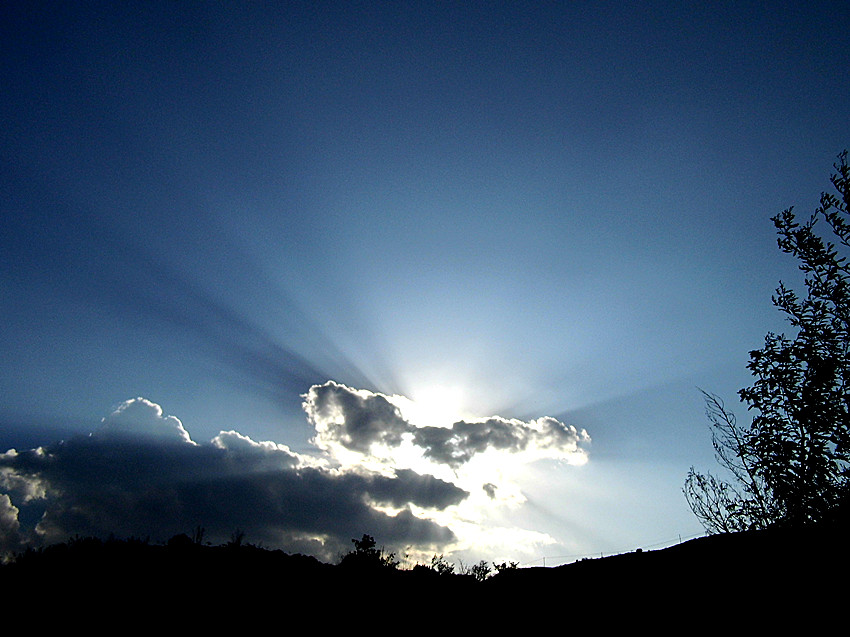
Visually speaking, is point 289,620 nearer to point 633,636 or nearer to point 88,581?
point 88,581

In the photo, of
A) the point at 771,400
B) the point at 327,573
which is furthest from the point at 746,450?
the point at 327,573

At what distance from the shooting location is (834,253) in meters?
14.7

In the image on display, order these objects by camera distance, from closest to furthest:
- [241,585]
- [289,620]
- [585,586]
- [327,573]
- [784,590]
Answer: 1. [784,590]
2. [289,620]
3. [241,585]
4. [585,586]
5. [327,573]

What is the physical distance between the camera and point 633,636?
8461 mm

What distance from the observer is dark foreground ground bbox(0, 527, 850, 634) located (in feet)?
27.6

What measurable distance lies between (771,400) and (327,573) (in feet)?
45.6

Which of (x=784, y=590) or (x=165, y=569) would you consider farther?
(x=165, y=569)

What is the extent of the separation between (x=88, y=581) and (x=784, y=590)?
13926mm

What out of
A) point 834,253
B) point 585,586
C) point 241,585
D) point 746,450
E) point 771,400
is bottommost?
point 241,585

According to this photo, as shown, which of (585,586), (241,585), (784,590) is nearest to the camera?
(784,590)

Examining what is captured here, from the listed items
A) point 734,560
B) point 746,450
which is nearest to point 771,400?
point 746,450

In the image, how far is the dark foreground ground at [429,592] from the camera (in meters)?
8.41

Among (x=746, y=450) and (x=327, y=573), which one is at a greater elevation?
(x=746, y=450)

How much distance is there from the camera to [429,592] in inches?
491
